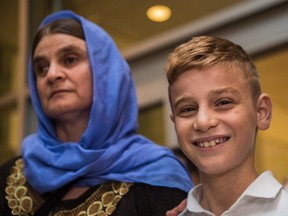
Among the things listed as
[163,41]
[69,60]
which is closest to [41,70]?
[69,60]

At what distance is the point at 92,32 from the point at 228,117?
24.6 inches

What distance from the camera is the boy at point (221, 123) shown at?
957mm

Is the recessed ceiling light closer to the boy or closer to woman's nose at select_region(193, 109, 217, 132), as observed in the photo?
the boy

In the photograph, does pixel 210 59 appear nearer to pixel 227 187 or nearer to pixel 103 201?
pixel 227 187

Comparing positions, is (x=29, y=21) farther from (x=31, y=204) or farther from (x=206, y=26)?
(x=31, y=204)

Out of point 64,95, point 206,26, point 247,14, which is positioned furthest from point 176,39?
point 64,95

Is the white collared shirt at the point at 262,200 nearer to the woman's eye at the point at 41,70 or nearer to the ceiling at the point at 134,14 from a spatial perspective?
the woman's eye at the point at 41,70

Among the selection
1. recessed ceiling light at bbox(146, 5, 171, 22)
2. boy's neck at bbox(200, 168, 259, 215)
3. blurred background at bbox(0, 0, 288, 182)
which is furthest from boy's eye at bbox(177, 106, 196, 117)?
recessed ceiling light at bbox(146, 5, 171, 22)

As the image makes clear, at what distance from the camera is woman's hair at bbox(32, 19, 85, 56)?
4.67 ft

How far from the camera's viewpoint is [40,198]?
1343mm

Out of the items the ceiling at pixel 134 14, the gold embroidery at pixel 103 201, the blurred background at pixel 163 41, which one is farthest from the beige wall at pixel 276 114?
the gold embroidery at pixel 103 201

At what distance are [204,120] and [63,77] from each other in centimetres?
52

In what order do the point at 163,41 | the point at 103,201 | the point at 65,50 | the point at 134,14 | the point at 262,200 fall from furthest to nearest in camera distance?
the point at 134,14 → the point at 163,41 → the point at 65,50 → the point at 103,201 → the point at 262,200

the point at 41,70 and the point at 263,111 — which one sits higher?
the point at 41,70
